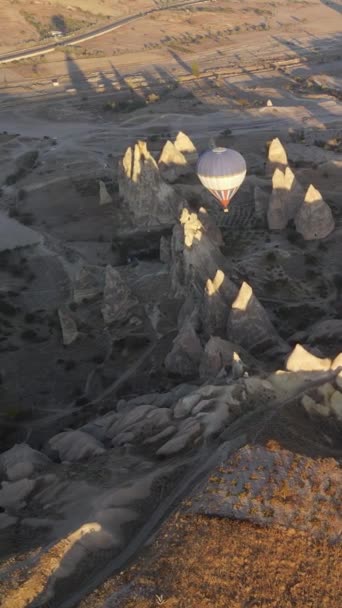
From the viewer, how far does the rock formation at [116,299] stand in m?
35.7

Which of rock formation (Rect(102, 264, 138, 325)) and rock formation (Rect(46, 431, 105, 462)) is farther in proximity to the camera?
rock formation (Rect(102, 264, 138, 325))

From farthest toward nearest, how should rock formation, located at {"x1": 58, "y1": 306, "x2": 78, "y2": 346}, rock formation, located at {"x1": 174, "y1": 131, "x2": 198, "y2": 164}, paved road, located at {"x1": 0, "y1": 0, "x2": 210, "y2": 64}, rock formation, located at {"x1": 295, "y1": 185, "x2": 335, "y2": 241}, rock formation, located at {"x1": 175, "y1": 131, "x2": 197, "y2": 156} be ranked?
paved road, located at {"x1": 0, "y1": 0, "x2": 210, "y2": 64} < rock formation, located at {"x1": 175, "y1": 131, "x2": 197, "y2": 156} < rock formation, located at {"x1": 174, "y1": 131, "x2": 198, "y2": 164} < rock formation, located at {"x1": 295, "y1": 185, "x2": 335, "y2": 241} < rock formation, located at {"x1": 58, "y1": 306, "x2": 78, "y2": 346}

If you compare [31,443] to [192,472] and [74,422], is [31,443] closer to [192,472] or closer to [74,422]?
[74,422]

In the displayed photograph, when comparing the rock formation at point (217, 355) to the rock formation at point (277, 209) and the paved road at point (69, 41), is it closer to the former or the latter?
the rock formation at point (277, 209)

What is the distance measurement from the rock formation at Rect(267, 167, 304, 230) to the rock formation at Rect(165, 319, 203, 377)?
618 inches

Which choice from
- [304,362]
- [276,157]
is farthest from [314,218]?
[304,362]

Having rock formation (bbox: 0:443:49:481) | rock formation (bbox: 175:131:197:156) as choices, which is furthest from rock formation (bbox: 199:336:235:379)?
rock formation (bbox: 175:131:197:156)

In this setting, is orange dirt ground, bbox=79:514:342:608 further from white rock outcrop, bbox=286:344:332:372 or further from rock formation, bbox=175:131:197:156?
rock formation, bbox=175:131:197:156

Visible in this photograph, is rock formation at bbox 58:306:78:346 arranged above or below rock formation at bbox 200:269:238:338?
below

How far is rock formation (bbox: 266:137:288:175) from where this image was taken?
160 ft

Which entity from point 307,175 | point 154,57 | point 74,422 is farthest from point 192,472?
point 154,57

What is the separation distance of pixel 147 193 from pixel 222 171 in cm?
669

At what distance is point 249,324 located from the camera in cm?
2975

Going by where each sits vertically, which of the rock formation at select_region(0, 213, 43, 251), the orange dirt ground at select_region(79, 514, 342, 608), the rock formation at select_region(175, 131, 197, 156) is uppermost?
the orange dirt ground at select_region(79, 514, 342, 608)
